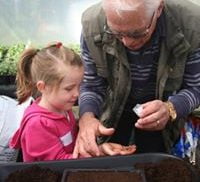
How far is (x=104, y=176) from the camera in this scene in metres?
1.10

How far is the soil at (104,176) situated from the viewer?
42.8 inches

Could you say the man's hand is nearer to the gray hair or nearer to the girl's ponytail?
the gray hair

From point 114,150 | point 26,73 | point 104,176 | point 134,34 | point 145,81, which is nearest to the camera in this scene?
point 104,176

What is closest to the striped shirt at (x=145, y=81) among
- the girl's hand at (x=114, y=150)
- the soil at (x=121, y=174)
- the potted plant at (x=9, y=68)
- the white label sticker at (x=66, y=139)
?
the white label sticker at (x=66, y=139)

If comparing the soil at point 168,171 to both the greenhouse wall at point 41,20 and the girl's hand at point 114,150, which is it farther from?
the greenhouse wall at point 41,20

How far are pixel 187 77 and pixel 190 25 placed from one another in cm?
20

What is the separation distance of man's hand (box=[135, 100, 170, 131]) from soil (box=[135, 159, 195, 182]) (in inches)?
7.4

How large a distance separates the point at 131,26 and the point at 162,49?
0.24 meters

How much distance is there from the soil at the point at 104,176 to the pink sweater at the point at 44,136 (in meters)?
0.20

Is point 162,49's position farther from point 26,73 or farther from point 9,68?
point 9,68

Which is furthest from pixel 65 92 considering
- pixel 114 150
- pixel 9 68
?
pixel 9 68

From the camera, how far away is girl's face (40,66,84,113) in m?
1.36

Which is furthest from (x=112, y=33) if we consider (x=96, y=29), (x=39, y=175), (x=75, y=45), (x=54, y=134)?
(x=75, y=45)

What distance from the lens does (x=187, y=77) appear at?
1.58 meters
